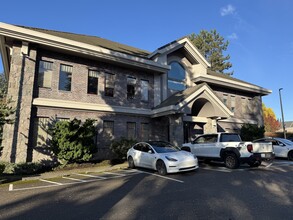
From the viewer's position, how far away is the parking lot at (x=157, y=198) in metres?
5.20

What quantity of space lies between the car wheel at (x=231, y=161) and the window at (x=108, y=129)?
8.11m

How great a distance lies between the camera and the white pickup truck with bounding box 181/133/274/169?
10.9 metres

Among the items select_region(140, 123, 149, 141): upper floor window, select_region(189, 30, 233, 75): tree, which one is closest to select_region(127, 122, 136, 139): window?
select_region(140, 123, 149, 141): upper floor window

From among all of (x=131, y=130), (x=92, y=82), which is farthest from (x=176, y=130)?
(x=92, y=82)

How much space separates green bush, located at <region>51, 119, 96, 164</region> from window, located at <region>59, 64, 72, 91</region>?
3.46m

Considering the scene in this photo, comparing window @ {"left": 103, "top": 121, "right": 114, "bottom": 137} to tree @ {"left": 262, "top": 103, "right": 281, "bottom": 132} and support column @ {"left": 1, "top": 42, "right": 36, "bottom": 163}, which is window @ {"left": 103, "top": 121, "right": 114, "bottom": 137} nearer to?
support column @ {"left": 1, "top": 42, "right": 36, "bottom": 163}

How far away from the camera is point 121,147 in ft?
48.0

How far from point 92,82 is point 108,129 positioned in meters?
3.59

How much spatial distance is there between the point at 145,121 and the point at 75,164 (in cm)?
679

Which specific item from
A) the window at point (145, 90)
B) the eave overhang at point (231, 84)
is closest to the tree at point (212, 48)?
the eave overhang at point (231, 84)

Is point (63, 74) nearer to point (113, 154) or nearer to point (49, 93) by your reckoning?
point (49, 93)

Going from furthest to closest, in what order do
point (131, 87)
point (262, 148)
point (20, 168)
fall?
point (131, 87)
point (20, 168)
point (262, 148)

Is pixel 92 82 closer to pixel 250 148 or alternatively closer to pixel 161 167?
pixel 161 167

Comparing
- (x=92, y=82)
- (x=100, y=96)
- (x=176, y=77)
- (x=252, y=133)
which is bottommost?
(x=252, y=133)
